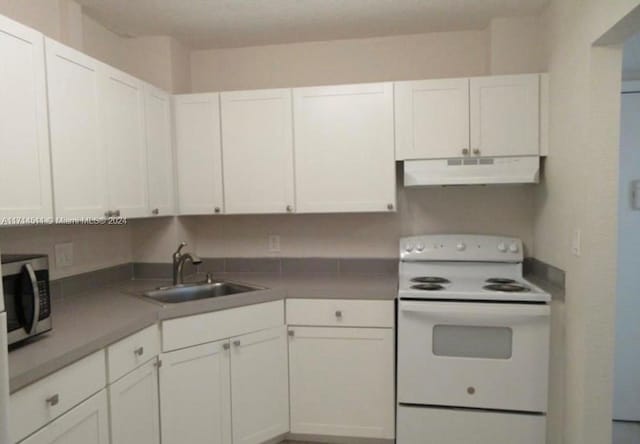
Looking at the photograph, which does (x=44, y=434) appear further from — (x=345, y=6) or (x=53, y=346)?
(x=345, y=6)

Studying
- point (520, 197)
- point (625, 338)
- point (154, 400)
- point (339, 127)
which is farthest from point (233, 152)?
point (625, 338)

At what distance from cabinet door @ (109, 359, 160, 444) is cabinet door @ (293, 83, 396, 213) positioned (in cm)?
125

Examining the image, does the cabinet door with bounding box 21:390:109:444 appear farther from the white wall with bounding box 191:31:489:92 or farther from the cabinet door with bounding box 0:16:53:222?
the white wall with bounding box 191:31:489:92

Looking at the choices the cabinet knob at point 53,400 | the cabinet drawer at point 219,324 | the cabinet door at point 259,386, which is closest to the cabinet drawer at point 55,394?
the cabinet knob at point 53,400

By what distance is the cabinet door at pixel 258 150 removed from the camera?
247 cm

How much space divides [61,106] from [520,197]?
8.48 feet

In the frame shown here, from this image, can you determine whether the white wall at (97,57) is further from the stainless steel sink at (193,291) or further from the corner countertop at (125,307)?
the stainless steel sink at (193,291)

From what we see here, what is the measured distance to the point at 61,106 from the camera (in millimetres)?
1701

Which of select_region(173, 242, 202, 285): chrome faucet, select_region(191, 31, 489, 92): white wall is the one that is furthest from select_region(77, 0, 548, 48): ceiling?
select_region(173, 242, 202, 285): chrome faucet

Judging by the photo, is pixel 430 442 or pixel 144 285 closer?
pixel 430 442

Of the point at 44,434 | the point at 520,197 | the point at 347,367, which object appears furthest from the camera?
the point at 520,197

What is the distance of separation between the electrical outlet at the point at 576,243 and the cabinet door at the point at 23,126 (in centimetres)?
232

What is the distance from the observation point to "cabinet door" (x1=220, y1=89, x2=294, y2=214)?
247 cm

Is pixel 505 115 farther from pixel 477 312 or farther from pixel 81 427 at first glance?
pixel 81 427
